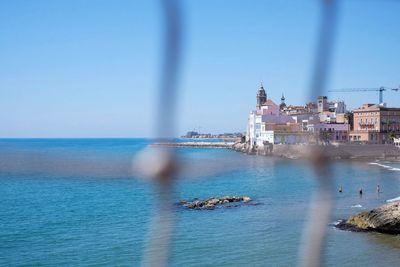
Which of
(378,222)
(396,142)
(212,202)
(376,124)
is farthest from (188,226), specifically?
(376,124)

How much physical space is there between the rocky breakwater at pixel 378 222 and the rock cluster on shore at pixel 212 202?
10.7ft

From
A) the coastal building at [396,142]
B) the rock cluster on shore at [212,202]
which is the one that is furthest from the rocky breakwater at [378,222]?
the coastal building at [396,142]

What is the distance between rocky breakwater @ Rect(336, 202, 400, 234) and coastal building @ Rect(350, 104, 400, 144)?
771 inches

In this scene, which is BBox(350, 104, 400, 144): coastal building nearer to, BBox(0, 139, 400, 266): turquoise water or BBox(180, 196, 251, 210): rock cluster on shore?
BBox(0, 139, 400, 266): turquoise water

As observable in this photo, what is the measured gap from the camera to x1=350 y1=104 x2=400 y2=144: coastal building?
2671 cm

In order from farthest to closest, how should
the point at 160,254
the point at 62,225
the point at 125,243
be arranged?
the point at 62,225 → the point at 125,243 → the point at 160,254

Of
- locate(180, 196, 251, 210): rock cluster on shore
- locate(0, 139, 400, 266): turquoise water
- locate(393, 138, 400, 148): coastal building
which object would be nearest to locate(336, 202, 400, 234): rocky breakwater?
locate(0, 139, 400, 266): turquoise water

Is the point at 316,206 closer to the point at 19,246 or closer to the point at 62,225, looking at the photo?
the point at 19,246

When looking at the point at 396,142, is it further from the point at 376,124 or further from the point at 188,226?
the point at 188,226

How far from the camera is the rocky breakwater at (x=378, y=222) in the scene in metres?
7.29

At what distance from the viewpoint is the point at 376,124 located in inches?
1072

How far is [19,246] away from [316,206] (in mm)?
7281

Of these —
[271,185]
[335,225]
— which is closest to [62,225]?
[335,225]

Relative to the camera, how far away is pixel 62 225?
8773 mm
